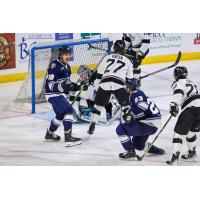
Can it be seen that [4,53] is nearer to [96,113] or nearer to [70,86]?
[70,86]

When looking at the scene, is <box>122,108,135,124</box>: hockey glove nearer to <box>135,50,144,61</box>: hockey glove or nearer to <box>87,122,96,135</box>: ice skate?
<box>87,122,96,135</box>: ice skate

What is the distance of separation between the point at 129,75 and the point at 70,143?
63 cm

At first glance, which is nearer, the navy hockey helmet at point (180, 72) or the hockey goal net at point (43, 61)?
the navy hockey helmet at point (180, 72)

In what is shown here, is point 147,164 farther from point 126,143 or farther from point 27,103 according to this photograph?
point 27,103

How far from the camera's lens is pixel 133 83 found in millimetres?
10633

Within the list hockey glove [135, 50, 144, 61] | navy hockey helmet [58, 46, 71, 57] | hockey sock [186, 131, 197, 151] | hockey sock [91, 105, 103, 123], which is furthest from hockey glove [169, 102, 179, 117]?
navy hockey helmet [58, 46, 71, 57]

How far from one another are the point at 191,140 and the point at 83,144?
2.47 feet

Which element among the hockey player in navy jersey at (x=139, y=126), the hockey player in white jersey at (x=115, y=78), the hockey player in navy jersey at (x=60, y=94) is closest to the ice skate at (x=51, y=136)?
the hockey player in navy jersey at (x=60, y=94)

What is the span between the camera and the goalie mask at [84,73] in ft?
35.2

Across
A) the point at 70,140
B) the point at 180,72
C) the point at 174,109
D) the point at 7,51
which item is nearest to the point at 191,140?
the point at 174,109

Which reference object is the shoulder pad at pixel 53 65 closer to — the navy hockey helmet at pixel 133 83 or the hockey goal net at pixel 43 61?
the hockey goal net at pixel 43 61

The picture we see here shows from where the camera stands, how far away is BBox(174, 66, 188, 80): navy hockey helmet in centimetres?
1066

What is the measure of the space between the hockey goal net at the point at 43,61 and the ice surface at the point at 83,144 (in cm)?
14

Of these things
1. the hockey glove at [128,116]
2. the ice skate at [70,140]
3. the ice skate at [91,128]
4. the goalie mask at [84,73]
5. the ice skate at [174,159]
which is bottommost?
the ice skate at [174,159]
